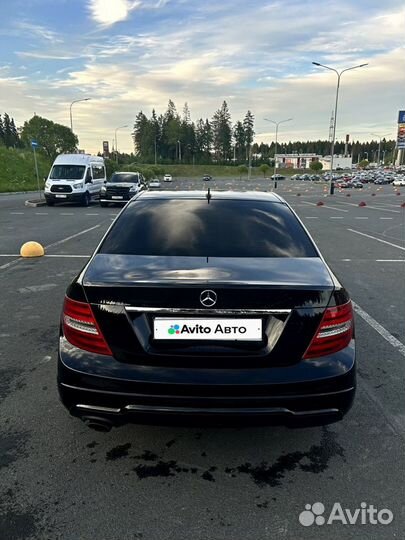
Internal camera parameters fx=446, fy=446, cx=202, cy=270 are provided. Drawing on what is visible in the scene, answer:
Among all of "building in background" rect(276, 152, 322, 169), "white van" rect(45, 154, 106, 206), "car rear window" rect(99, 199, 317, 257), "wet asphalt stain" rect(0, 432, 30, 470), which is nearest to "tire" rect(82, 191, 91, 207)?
"white van" rect(45, 154, 106, 206)

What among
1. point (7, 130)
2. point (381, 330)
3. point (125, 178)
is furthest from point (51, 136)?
point (381, 330)

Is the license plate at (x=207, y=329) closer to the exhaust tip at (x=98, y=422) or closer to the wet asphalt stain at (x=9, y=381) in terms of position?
the exhaust tip at (x=98, y=422)

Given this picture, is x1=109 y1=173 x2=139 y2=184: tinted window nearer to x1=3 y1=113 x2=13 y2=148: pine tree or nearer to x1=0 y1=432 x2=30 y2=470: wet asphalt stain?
x1=0 y1=432 x2=30 y2=470: wet asphalt stain

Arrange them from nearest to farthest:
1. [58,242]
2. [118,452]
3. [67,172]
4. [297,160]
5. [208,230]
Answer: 1. [118,452]
2. [208,230]
3. [58,242]
4. [67,172]
5. [297,160]

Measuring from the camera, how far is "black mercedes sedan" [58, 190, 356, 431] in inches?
92.0

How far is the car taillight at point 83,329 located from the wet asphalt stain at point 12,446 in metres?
0.89

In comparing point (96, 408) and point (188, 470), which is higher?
point (96, 408)

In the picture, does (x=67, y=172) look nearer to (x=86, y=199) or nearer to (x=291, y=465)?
(x=86, y=199)

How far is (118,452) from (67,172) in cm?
2284

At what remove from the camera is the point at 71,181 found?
2342 cm

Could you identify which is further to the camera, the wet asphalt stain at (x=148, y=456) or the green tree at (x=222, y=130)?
the green tree at (x=222, y=130)

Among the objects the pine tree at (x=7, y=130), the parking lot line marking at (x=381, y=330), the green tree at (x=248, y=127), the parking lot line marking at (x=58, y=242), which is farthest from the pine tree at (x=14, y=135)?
the parking lot line marking at (x=381, y=330)

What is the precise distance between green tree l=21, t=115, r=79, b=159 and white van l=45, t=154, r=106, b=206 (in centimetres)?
5249

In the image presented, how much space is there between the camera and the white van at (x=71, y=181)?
2312 centimetres
